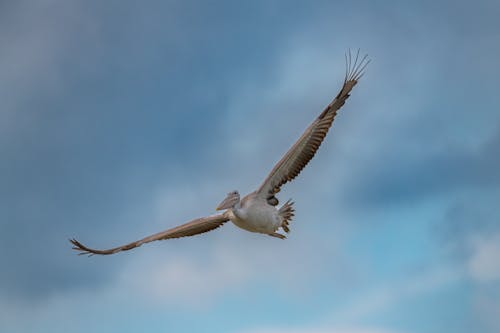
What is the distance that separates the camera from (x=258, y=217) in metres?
14.9

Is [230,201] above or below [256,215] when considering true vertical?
above

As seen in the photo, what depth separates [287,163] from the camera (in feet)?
50.2

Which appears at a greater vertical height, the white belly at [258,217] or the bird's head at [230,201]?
the bird's head at [230,201]

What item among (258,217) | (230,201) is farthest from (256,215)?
(230,201)

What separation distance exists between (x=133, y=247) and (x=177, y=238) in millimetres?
999

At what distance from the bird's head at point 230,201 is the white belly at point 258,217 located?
322mm

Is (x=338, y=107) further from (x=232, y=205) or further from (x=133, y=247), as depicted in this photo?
(x=133, y=247)

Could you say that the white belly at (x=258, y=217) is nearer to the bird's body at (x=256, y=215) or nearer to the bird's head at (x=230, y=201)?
the bird's body at (x=256, y=215)

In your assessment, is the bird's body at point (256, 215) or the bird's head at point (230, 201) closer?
the bird's body at point (256, 215)

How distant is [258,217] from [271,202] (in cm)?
66

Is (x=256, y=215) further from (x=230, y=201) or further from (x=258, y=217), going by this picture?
(x=230, y=201)

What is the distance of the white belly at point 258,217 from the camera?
14.9 m

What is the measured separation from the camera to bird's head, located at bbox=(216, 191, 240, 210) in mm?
15305

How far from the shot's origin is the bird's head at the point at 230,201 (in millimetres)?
15305
